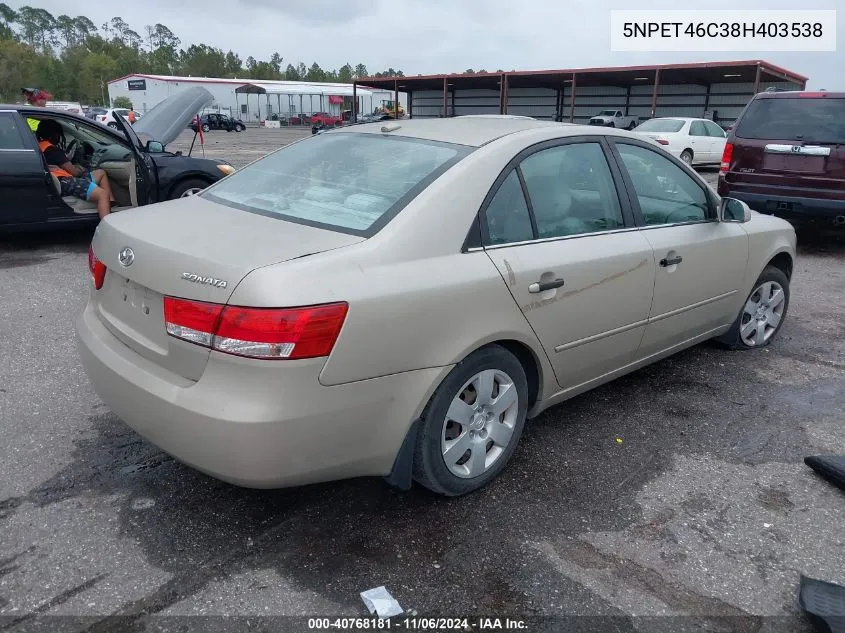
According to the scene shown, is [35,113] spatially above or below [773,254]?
above

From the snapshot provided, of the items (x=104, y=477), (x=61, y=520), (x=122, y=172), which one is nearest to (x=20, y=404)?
(x=104, y=477)

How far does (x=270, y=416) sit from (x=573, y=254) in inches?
64.3

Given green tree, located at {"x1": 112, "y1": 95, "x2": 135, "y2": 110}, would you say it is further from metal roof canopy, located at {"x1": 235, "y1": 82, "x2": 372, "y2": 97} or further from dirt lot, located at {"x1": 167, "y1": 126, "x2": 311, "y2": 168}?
dirt lot, located at {"x1": 167, "y1": 126, "x2": 311, "y2": 168}

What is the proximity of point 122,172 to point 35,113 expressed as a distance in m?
1.01

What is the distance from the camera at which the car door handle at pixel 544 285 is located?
2943 mm

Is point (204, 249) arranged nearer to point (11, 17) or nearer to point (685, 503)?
point (685, 503)

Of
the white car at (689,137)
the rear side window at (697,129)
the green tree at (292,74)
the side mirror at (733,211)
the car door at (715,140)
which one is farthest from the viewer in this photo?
the green tree at (292,74)

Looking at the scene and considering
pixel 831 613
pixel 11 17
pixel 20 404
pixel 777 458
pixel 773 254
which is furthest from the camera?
pixel 11 17

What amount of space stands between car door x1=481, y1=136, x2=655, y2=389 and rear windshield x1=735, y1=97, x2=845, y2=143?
5.75 metres

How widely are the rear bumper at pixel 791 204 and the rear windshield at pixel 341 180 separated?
21.3ft

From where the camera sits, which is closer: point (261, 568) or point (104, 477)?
point (261, 568)

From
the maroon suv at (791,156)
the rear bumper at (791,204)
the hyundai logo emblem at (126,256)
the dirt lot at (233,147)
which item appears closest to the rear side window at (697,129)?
the maroon suv at (791,156)

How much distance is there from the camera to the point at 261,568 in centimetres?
249

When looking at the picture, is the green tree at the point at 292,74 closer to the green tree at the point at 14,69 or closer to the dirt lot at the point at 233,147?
the green tree at the point at 14,69
